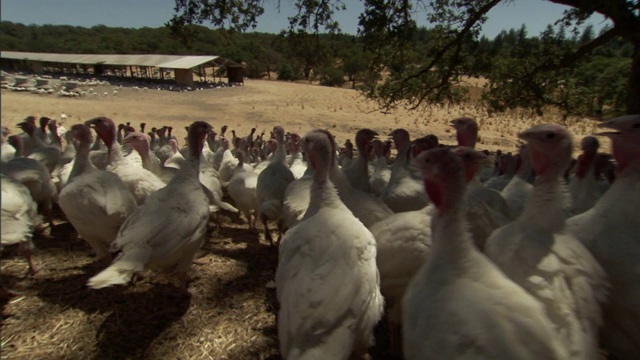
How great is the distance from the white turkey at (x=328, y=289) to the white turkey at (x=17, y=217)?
2460mm

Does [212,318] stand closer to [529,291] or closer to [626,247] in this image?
[529,291]

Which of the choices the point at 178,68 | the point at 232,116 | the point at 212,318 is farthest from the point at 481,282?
the point at 178,68

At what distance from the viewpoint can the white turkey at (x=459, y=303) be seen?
1.95 meters

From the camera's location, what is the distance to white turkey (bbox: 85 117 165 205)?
5191mm

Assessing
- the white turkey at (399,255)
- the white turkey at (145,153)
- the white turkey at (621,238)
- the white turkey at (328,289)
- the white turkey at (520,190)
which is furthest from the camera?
the white turkey at (145,153)

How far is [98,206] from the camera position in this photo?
412cm

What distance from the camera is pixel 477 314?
2027 mm

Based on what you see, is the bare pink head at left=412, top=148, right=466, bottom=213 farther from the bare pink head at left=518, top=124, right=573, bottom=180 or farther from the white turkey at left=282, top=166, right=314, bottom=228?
the white turkey at left=282, top=166, right=314, bottom=228

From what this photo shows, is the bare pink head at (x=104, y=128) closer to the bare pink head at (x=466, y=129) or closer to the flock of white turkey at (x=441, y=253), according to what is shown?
the flock of white turkey at (x=441, y=253)

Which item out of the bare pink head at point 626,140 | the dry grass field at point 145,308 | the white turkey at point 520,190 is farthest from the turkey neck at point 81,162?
the bare pink head at point 626,140

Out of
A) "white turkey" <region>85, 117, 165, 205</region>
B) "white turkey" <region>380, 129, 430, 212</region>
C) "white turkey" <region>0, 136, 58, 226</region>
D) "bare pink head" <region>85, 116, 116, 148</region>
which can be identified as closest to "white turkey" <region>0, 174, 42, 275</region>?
"white turkey" <region>0, 136, 58, 226</region>

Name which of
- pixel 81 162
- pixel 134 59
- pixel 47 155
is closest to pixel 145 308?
pixel 81 162

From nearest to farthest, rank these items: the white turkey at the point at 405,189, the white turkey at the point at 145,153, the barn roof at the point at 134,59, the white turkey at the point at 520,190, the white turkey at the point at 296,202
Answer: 1. the white turkey at the point at 520,190
2. the white turkey at the point at 296,202
3. the white turkey at the point at 405,189
4. the white turkey at the point at 145,153
5. the barn roof at the point at 134,59

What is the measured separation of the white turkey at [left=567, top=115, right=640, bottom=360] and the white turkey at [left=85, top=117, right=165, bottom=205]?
475 centimetres
